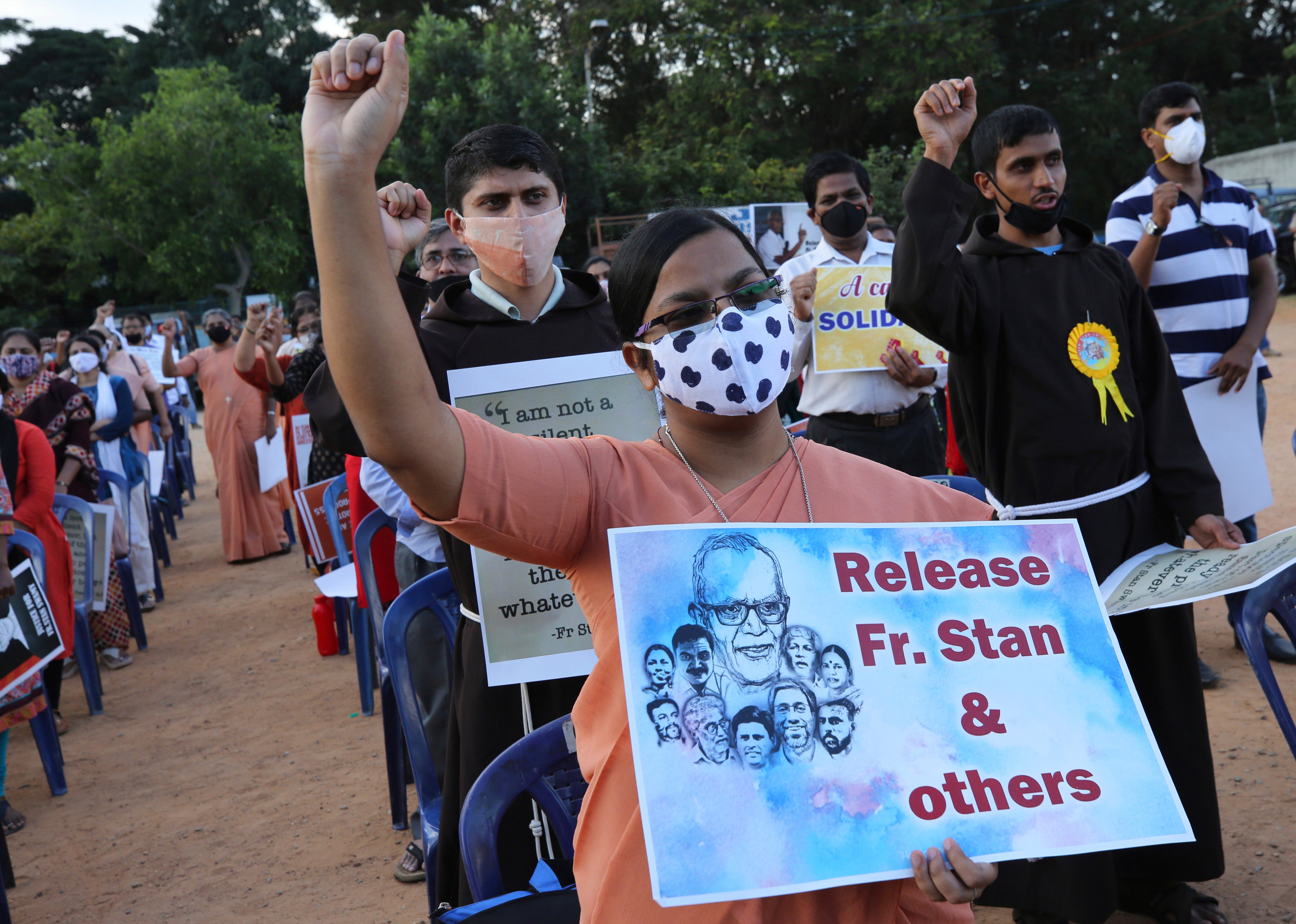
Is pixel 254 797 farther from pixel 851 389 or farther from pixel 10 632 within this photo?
pixel 851 389

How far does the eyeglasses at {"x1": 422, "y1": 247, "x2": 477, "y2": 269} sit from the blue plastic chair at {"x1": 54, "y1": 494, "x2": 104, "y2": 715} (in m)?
3.43

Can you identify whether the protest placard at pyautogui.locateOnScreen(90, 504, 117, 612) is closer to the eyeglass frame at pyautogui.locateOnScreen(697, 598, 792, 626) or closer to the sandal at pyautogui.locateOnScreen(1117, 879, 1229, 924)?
the sandal at pyautogui.locateOnScreen(1117, 879, 1229, 924)

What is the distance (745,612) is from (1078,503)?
202cm

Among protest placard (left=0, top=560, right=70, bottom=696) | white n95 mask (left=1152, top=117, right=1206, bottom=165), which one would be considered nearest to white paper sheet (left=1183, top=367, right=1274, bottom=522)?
white n95 mask (left=1152, top=117, right=1206, bottom=165)

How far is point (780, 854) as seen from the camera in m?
1.24

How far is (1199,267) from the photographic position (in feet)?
15.2

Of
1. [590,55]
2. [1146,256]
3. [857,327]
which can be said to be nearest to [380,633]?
[857,327]

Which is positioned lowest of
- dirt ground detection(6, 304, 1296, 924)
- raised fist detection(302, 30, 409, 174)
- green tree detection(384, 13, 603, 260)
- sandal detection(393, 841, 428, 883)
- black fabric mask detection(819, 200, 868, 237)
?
dirt ground detection(6, 304, 1296, 924)

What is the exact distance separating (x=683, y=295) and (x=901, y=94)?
26847 millimetres

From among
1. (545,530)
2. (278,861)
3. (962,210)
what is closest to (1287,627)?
(962,210)

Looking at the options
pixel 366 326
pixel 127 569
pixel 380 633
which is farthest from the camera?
pixel 127 569

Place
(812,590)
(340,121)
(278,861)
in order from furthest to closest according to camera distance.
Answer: (278,861), (812,590), (340,121)

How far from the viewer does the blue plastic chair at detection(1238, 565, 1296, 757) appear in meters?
2.52

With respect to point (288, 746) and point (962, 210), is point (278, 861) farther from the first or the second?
point (962, 210)
